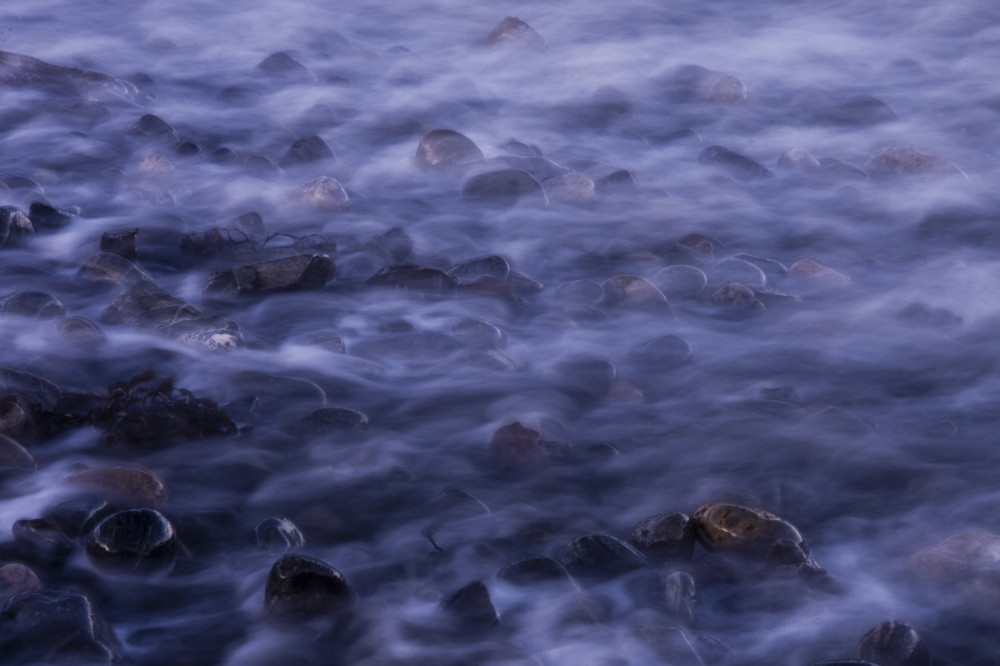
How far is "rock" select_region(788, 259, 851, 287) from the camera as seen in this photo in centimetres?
394

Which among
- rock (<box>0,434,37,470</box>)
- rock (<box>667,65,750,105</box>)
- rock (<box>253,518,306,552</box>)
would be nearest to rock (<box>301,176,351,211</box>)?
rock (<box>0,434,37,470</box>)

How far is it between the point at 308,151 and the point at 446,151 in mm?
632

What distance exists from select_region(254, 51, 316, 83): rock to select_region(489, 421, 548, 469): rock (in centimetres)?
398

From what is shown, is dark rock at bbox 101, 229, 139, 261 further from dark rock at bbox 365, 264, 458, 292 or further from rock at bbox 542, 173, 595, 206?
rock at bbox 542, 173, 595, 206

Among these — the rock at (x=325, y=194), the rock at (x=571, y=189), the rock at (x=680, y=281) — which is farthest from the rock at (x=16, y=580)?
the rock at (x=571, y=189)

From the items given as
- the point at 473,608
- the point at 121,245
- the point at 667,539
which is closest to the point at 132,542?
the point at 473,608

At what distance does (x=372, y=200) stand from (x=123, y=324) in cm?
146

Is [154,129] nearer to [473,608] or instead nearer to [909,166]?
[909,166]

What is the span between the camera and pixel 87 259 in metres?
3.82

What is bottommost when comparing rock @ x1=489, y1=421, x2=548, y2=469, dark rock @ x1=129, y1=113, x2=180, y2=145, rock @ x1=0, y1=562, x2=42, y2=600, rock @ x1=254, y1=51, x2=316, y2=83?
rock @ x1=254, y1=51, x2=316, y2=83

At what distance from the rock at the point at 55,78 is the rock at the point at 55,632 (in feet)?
14.1

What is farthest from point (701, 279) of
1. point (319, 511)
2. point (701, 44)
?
point (701, 44)

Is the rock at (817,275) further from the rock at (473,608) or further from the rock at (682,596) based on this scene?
the rock at (473,608)

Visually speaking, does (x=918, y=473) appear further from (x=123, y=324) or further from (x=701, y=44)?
(x=701, y=44)
